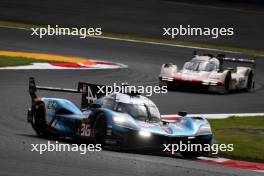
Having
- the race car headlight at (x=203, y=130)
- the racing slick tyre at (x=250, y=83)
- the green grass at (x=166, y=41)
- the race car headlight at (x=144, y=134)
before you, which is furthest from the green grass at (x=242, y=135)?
the green grass at (x=166, y=41)

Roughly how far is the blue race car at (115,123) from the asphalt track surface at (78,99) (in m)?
0.32

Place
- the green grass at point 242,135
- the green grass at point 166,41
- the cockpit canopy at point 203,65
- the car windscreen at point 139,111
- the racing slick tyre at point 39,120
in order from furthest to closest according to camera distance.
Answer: the green grass at point 166,41, the cockpit canopy at point 203,65, the racing slick tyre at point 39,120, the green grass at point 242,135, the car windscreen at point 139,111

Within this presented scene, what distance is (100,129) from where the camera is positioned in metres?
15.8

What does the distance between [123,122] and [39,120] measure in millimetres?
2721

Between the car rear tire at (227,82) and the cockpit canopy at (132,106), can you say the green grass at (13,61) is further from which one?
the cockpit canopy at (132,106)

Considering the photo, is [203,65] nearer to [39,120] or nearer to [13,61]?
[13,61]

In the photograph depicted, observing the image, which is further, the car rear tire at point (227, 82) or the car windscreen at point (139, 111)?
the car rear tire at point (227, 82)

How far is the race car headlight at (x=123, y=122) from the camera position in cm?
1545

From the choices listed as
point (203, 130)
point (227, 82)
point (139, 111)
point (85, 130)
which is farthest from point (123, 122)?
point (227, 82)

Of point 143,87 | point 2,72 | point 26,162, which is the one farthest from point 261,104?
point 26,162

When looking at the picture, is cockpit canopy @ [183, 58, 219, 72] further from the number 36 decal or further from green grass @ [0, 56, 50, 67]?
the number 36 decal

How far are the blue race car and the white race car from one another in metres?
10.7

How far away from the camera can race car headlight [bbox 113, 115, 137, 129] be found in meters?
15.4

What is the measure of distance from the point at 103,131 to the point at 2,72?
13.4 meters
